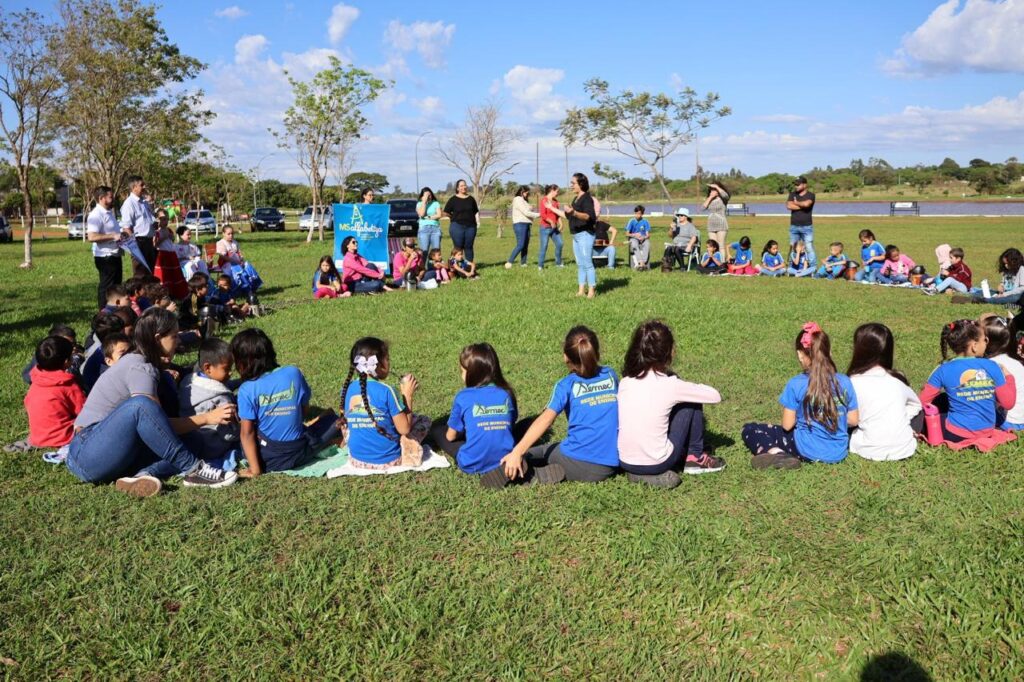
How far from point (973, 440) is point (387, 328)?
272 inches

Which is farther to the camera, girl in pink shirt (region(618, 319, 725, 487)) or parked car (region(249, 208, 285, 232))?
parked car (region(249, 208, 285, 232))

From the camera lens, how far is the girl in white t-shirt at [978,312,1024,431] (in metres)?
5.53

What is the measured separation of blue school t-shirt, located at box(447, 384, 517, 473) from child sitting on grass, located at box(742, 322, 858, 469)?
169 centimetres

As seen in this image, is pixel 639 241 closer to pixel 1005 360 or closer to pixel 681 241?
pixel 681 241

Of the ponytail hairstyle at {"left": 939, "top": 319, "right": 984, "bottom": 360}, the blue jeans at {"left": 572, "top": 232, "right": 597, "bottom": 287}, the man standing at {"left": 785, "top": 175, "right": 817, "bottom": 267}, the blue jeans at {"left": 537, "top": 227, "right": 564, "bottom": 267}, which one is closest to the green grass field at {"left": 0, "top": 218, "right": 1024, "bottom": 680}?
the ponytail hairstyle at {"left": 939, "top": 319, "right": 984, "bottom": 360}

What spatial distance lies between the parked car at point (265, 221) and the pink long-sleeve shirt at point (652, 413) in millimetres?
39882

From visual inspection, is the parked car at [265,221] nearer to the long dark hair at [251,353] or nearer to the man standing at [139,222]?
the man standing at [139,222]

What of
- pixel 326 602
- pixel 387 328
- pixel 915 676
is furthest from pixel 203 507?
pixel 387 328

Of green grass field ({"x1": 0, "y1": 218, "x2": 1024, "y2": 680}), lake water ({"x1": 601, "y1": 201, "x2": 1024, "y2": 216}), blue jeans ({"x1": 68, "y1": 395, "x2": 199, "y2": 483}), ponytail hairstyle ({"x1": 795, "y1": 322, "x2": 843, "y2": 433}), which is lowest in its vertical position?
green grass field ({"x1": 0, "y1": 218, "x2": 1024, "y2": 680})

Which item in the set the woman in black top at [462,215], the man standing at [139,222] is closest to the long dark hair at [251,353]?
the man standing at [139,222]

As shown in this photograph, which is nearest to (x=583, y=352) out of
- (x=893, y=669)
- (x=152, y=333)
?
(x=893, y=669)

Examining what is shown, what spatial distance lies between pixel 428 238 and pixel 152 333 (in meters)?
9.88

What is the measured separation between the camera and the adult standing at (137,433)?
483 centimetres

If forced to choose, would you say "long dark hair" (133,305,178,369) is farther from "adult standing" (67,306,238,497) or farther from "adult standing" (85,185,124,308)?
"adult standing" (85,185,124,308)
